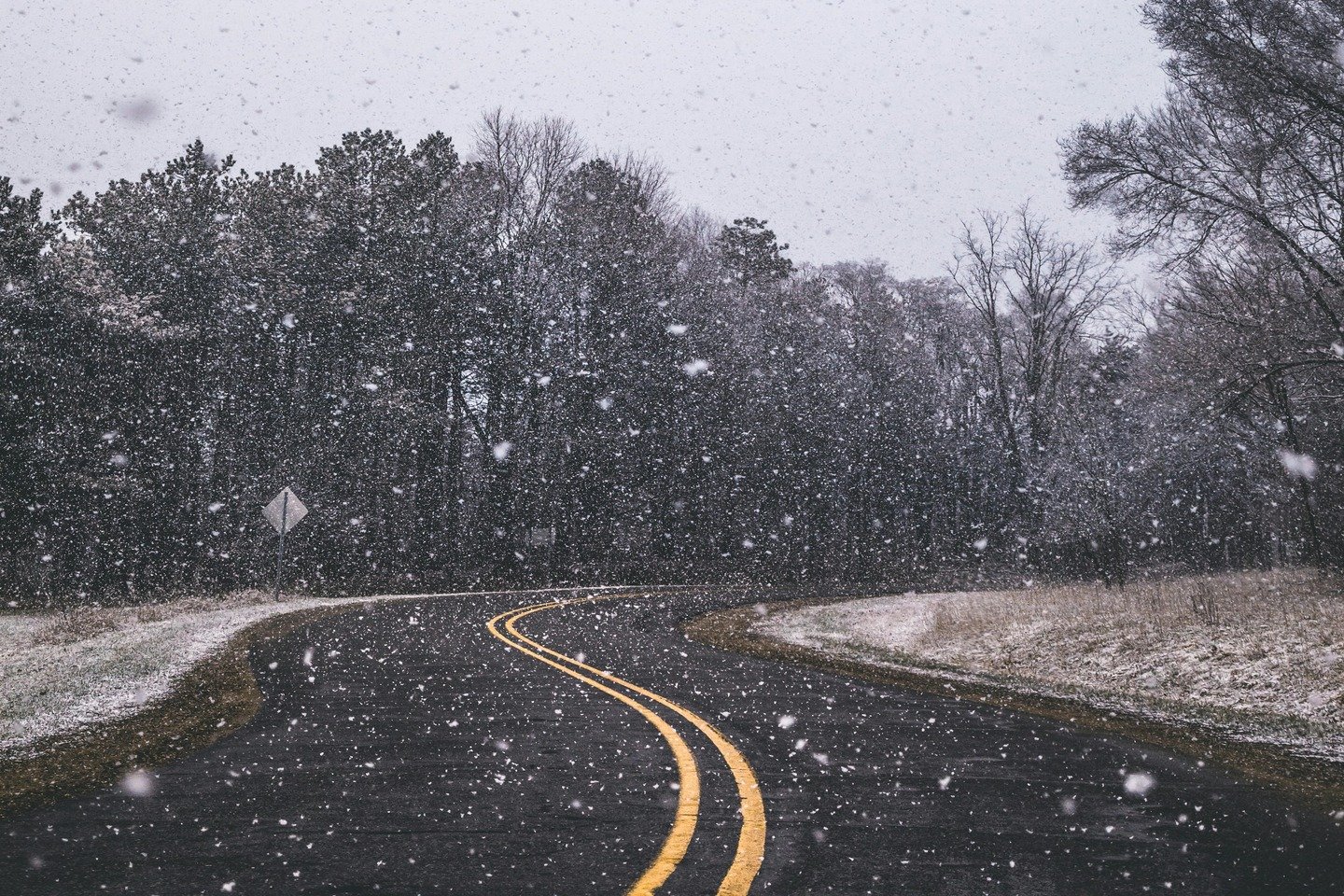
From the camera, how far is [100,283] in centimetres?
3650

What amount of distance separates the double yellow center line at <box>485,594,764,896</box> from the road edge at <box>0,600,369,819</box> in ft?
12.3

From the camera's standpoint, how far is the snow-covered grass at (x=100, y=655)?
962cm

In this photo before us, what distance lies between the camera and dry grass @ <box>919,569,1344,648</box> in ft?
47.1

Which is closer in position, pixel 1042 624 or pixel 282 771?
pixel 282 771

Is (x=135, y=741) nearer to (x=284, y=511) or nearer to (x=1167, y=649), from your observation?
(x=1167, y=649)

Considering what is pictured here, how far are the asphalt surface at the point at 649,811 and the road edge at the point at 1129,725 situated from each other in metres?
0.34

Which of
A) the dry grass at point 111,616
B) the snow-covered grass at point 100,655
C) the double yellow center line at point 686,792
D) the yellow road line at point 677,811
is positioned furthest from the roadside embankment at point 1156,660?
the dry grass at point 111,616

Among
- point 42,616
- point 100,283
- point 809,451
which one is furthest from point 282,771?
point 809,451

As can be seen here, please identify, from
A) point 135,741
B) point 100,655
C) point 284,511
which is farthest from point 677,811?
point 284,511

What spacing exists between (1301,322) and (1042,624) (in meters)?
6.89

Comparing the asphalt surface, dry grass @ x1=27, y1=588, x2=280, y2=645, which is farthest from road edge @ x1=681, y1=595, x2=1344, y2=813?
dry grass @ x1=27, y1=588, x2=280, y2=645

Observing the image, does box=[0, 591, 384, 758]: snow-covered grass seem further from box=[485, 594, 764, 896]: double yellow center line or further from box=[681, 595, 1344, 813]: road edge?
box=[681, 595, 1344, 813]: road edge

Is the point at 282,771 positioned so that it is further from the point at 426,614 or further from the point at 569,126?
the point at 569,126

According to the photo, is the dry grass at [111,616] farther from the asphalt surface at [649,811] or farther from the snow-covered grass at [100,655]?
the asphalt surface at [649,811]
